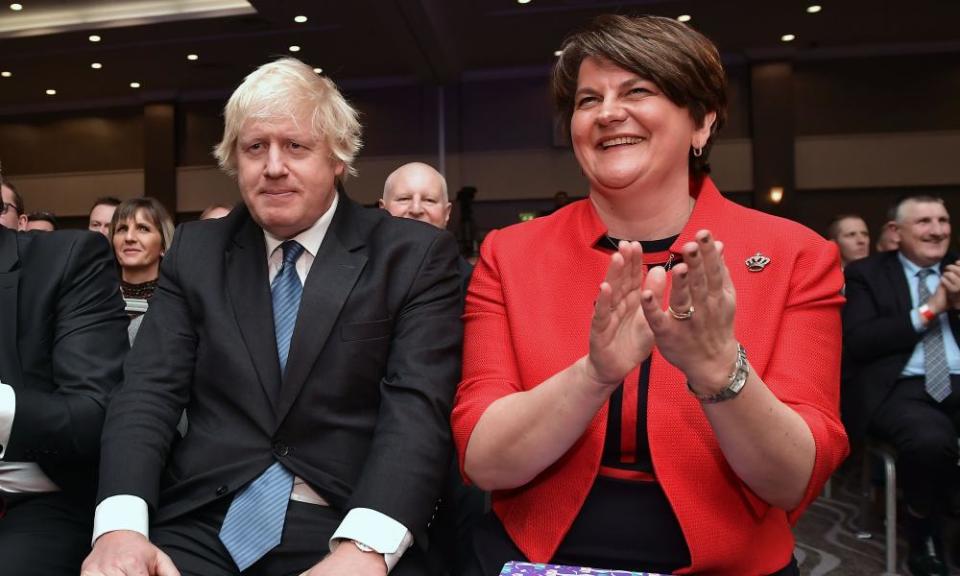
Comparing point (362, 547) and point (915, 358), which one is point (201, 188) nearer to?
point (915, 358)

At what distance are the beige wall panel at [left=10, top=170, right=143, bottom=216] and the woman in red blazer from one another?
12465mm

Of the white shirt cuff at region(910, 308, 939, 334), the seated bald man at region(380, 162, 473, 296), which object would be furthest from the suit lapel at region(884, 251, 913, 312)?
the seated bald man at region(380, 162, 473, 296)

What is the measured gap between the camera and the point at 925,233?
3.40 metres

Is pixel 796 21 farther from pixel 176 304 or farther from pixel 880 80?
pixel 176 304

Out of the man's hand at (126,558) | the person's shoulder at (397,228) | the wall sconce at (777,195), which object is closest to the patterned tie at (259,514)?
the man's hand at (126,558)

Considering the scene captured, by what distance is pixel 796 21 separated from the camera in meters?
8.88

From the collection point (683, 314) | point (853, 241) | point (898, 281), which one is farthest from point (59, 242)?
point (853, 241)

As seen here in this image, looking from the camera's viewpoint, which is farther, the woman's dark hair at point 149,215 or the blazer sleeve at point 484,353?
the woman's dark hair at point 149,215

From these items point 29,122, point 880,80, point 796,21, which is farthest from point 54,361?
point 29,122

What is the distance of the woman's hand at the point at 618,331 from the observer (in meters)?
1.02

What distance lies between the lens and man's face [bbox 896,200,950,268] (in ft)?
11.1

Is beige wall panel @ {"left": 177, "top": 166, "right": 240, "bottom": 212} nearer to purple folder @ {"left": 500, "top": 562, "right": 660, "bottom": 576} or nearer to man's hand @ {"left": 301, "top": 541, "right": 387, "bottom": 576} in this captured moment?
man's hand @ {"left": 301, "top": 541, "right": 387, "bottom": 576}

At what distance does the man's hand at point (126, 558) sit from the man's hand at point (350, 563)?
252mm

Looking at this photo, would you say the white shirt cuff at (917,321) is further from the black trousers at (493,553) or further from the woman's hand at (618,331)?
the woman's hand at (618,331)
